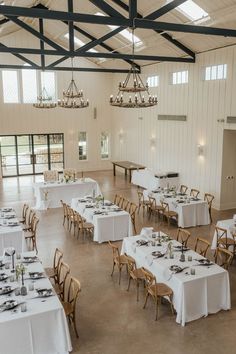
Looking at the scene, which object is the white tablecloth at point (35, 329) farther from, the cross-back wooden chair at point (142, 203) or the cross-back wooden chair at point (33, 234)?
A: the cross-back wooden chair at point (142, 203)

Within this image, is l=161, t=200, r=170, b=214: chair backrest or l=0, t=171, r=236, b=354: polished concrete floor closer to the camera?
l=0, t=171, r=236, b=354: polished concrete floor

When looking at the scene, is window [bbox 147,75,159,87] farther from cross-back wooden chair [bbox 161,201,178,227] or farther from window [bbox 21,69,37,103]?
cross-back wooden chair [bbox 161,201,178,227]

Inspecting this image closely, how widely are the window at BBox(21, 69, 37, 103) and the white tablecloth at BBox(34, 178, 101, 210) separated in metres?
8.12

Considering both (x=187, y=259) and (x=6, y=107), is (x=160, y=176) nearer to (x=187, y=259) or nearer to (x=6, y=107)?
(x=187, y=259)

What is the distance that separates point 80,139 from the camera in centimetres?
2344

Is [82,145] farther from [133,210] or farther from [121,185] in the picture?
[133,210]

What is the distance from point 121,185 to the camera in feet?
63.1

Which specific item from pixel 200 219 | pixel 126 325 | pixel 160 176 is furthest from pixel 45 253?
pixel 160 176

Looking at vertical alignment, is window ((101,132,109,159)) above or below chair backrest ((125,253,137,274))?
above

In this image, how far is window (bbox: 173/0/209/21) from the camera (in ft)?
37.2

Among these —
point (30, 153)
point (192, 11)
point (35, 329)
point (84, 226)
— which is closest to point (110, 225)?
point (84, 226)

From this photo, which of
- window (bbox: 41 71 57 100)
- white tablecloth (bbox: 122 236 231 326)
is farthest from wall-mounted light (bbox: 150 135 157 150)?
white tablecloth (bbox: 122 236 231 326)

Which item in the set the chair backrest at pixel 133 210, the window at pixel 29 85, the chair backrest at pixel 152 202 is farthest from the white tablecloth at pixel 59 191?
the window at pixel 29 85

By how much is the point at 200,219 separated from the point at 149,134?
779 cm
